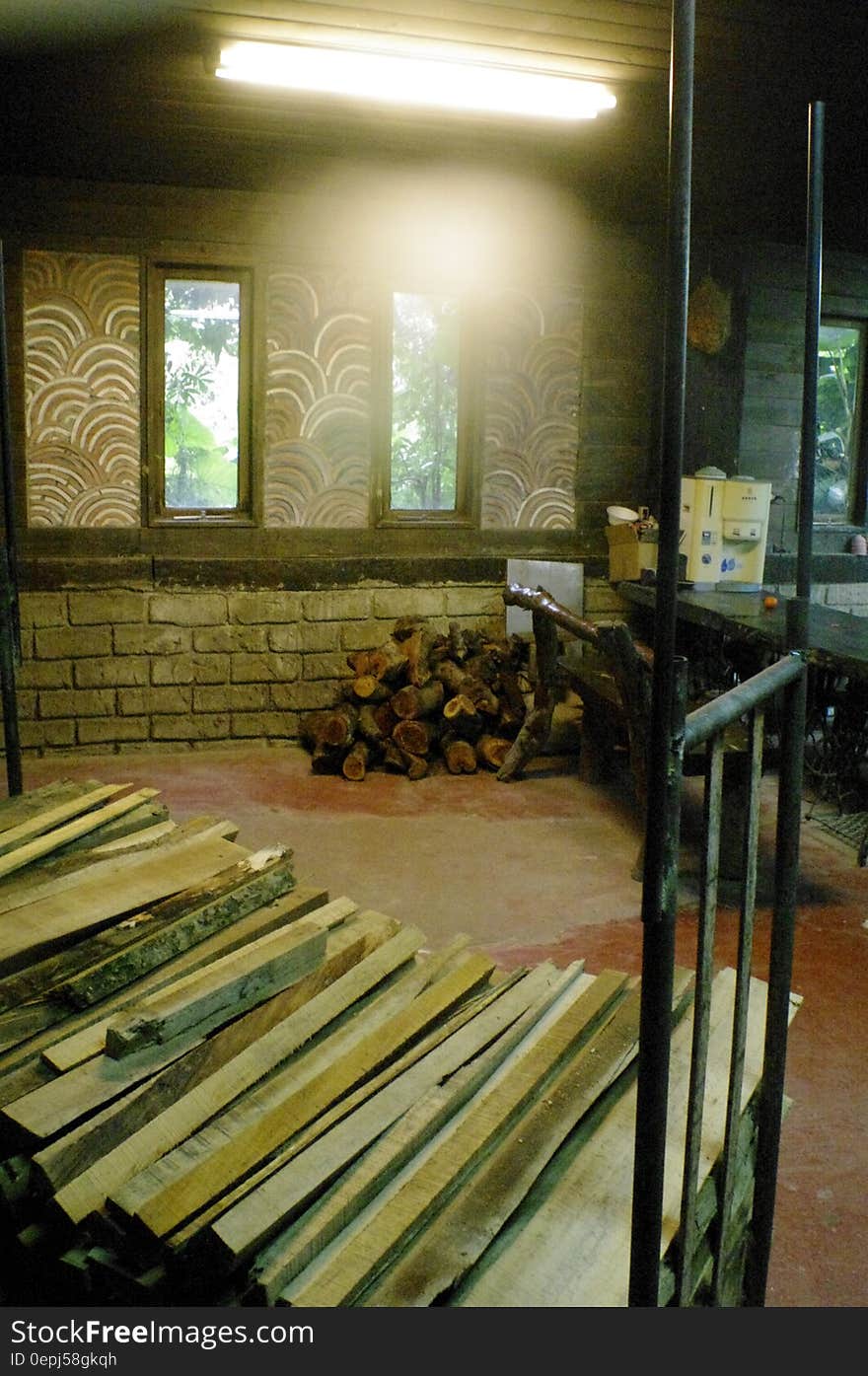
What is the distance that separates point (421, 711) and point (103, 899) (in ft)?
14.0

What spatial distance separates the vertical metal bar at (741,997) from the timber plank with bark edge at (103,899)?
169 cm

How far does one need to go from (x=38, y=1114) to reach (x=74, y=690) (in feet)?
18.0

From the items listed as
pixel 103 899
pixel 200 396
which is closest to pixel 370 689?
pixel 200 396

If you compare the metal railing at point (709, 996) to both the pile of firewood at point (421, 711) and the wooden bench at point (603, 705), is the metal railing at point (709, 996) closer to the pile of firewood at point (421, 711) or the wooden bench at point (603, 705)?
the wooden bench at point (603, 705)

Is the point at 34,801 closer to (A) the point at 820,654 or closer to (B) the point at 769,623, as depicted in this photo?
(A) the point at 820,654

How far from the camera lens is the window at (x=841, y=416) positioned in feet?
29.3

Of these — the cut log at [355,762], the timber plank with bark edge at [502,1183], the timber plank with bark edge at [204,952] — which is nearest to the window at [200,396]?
the cut log at [355,762]

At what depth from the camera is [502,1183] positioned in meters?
2.18

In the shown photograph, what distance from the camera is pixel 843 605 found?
889cm

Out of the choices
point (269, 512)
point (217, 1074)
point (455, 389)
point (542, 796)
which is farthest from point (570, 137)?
point (217, 1074)

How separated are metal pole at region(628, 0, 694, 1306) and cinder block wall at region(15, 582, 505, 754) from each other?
6.43 meters

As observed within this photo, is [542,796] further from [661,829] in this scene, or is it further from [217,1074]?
[661,829]

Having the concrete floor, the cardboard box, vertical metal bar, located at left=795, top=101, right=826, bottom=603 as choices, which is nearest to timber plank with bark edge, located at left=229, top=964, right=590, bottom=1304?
the concrete floor

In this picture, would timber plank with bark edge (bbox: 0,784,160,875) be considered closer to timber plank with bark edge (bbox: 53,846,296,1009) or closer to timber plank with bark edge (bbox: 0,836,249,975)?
timber plank with bark edge (bbox: 0,836,249,975)
